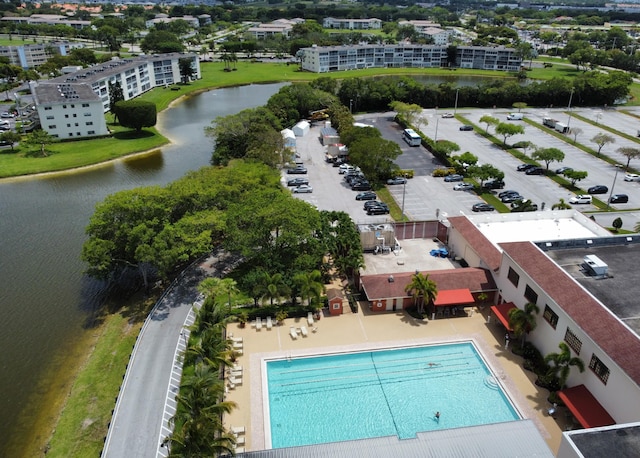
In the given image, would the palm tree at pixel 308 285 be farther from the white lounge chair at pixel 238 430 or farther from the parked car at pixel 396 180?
the parked car at pixel 396 180

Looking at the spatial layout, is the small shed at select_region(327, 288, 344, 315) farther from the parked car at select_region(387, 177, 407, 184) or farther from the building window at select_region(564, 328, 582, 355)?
the parked car at select_region(387, 177, 407, 184)

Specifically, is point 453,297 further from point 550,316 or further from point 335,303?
point 335,303

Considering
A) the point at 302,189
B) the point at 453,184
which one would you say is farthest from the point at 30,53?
the point at 453,184

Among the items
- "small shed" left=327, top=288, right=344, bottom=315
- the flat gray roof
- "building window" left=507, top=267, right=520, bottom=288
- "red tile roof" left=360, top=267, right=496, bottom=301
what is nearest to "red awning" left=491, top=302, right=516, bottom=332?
"building window" left=507, top=267, right=520, bottom=288

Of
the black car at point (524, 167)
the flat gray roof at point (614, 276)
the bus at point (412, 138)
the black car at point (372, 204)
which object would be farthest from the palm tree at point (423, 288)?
the bus at point (412, 138)

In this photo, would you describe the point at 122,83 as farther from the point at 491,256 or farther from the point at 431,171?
the point at 491,256

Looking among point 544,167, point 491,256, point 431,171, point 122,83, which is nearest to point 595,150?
point 544,167
